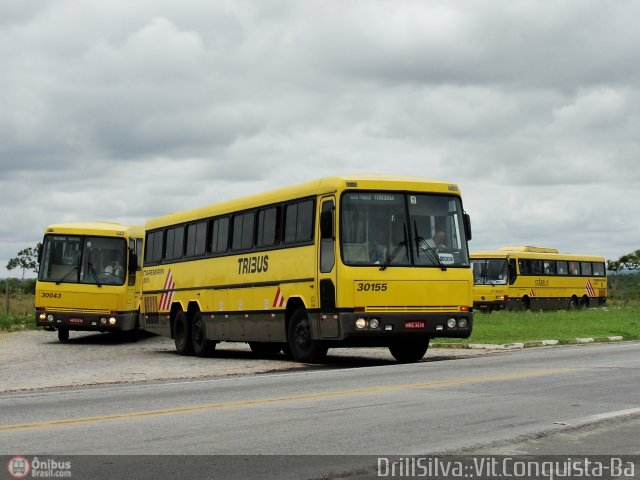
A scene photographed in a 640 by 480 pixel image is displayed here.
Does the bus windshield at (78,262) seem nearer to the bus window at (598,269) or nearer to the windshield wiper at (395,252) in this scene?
the windshield wiper at (395,252)

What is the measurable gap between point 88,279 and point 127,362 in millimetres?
8675

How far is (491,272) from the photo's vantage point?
5828cm

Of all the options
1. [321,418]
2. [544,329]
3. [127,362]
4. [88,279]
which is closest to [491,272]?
[544,329]

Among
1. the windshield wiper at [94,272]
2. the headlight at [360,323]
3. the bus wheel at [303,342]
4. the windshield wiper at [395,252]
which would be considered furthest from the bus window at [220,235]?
the windshield wiper at [94,272]

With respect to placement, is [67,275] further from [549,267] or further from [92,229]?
[549,267]

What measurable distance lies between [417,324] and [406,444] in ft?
35.8

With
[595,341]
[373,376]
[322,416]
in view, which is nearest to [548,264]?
[595,341]

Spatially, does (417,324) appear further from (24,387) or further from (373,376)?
(24,387)

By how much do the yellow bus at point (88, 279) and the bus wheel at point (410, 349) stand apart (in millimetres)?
11823

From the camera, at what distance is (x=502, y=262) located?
58375 mm

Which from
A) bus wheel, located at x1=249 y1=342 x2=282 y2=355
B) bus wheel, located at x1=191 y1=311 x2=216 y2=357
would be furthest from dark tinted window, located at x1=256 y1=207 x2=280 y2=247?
bus wheel, located at x1=249 y1=342 x2=282 y2=355

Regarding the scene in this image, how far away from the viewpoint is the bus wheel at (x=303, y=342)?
2117 cm

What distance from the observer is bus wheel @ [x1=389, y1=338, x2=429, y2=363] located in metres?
22.5

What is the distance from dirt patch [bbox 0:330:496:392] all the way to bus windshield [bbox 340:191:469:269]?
2371 millimetres
